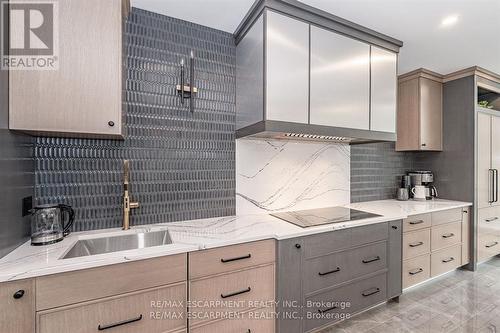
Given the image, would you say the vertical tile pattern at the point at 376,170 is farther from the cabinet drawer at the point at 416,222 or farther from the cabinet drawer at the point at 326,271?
the cabinet drawer at the point at 326,271

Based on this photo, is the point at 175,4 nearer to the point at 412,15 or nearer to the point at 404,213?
the point at 412,15

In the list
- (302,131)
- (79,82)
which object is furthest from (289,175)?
(79,82)

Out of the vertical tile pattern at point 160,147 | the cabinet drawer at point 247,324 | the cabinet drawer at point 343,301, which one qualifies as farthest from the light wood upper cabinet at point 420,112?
the cabinet drawer at point 247,324

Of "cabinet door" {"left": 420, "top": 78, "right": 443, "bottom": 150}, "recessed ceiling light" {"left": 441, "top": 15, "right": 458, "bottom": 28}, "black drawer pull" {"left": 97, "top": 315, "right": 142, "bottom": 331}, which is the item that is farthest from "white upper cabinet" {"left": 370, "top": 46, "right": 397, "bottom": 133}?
"black drawer pull" {"left": 97, "top": 315, "right": 142, "bottom": 331}

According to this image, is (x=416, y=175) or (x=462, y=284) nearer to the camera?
(x=462, y=284)

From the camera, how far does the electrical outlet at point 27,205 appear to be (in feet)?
4.29

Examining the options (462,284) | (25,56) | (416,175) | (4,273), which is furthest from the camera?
(416,175)

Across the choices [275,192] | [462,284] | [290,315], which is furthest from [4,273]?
[462,284]

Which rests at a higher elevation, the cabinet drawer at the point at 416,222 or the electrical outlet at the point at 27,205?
the electrical outlet at the point at 27,205

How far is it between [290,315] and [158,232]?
1.10 meters

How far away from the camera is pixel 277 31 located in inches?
65.0

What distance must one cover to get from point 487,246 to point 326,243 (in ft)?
9.41

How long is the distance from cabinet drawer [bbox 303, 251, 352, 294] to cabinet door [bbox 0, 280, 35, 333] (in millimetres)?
1510

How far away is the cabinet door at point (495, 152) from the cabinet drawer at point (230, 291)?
3509 millimetres
